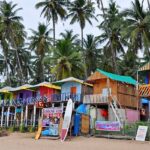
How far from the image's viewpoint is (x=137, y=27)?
4269cm

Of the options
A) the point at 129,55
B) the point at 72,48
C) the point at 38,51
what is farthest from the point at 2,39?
the point at 129,55

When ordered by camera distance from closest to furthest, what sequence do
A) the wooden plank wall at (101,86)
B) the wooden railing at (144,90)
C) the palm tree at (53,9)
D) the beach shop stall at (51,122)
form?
1. the beach shop stall at (51,122)
2. the wooden railing at (144,90)
3. the wooden plank wall at (101,86)
4. the palm tree at (53,9)

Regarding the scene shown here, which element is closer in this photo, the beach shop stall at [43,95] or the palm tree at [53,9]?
the beach shop stall at [43,95]

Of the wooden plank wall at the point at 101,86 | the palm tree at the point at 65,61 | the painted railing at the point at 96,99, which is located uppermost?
the palm tree at the point at 65,61

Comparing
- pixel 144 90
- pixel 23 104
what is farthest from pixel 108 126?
pixel 23 104

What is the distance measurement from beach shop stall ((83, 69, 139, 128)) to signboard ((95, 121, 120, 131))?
313 cm

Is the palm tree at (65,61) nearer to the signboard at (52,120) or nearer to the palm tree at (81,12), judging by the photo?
the palm tree at (81,12)

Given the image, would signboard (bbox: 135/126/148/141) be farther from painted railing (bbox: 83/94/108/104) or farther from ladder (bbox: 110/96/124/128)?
painted railing (bbox: 83/94/108/104)

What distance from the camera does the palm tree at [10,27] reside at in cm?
5422

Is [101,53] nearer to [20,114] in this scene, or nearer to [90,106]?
[20,114]

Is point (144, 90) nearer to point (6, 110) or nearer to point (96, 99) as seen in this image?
point (96, 99)

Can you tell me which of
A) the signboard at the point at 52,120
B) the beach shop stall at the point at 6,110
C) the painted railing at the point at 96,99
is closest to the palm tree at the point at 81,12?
the beach shop stall at the point at 6,110

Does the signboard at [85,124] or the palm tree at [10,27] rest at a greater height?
the palm tree at [10,27]

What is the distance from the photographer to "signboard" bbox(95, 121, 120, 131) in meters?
28.4
